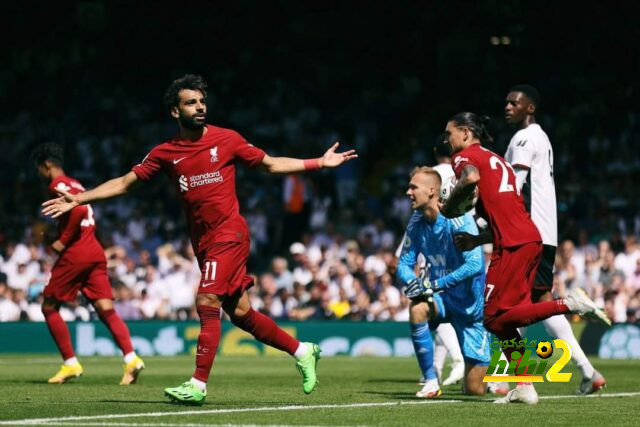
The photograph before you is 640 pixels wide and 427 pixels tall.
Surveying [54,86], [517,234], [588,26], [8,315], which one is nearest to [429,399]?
[517,234]

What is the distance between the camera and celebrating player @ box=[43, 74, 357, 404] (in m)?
10.6

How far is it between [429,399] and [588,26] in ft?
64.7

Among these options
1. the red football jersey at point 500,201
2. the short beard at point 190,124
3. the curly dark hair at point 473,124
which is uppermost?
the short beard at point 190,124

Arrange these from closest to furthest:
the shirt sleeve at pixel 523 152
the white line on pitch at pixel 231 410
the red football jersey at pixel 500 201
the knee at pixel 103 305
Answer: the white line on pitch at pixel 231 410, the red football jersey at pixel 500 201, the shirt sleeve at pixel 523 152, the knee at pixel 103 305

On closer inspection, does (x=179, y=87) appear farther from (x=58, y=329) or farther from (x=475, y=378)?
(x=58, y=329)

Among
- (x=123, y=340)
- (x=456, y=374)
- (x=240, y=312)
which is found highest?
(x=240, y=312)

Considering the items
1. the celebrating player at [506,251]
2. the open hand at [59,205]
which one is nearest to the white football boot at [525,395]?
the celebrating player at [506,251]

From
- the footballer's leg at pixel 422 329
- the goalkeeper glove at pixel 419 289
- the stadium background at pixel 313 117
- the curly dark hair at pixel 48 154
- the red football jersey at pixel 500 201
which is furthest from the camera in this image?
the stadium background at pixel 313 117

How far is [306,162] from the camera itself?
35.2 ft

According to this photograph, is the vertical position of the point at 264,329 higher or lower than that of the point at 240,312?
lower

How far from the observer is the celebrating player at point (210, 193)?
1063 cm

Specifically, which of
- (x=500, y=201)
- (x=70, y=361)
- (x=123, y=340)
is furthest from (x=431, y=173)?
(x=70, y=361)

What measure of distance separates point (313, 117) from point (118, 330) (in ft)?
55.9

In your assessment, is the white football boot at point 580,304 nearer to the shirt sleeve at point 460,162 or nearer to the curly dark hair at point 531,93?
the shirt sleeve at point 460,162
